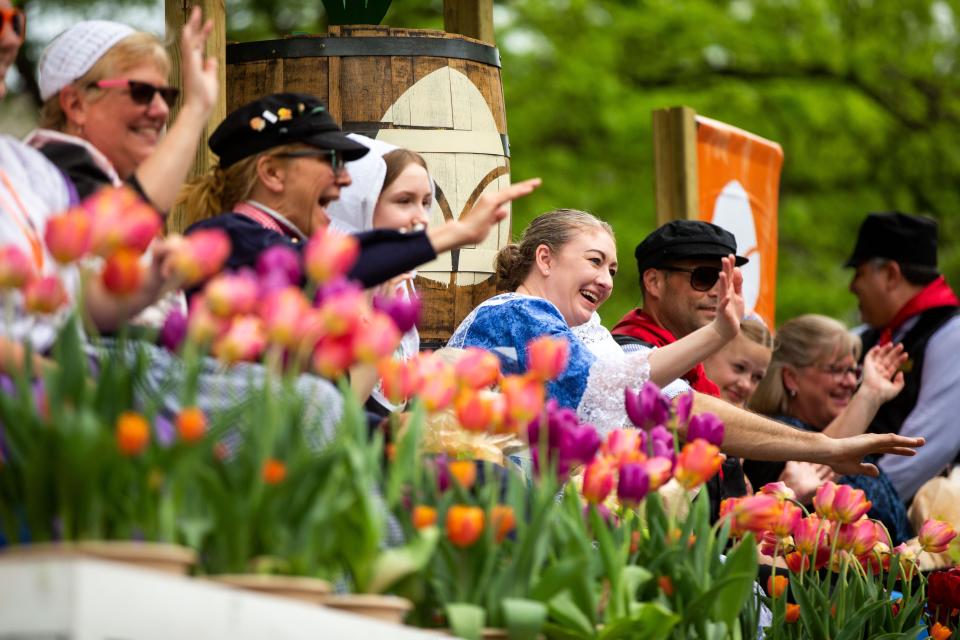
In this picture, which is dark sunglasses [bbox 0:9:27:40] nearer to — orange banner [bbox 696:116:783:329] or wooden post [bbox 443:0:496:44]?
wooden post [bbox 443:0:496:44]

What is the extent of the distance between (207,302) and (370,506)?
421 mm

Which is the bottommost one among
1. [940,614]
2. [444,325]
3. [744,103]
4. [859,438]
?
[940,614]

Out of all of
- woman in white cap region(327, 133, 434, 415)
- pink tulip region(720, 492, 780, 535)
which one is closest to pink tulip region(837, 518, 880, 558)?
pink tulip region(720, 492, 780, 535)

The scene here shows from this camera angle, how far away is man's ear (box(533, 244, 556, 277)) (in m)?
4.40

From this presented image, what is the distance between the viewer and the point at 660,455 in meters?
3.08

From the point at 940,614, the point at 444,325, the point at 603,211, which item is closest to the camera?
the point at 940,614

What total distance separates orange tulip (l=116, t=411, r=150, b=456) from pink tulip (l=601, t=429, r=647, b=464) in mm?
1124

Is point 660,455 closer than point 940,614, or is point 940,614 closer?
point 660,455

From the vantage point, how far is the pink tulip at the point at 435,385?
95.8 inches

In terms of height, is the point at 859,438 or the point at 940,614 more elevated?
the point at 859,438

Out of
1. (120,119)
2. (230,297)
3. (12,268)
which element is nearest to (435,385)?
(230,297)

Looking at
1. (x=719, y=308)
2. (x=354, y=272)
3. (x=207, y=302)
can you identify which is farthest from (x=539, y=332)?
(x=207, y=302)

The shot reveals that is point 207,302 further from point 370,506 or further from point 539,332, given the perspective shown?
point 539,332

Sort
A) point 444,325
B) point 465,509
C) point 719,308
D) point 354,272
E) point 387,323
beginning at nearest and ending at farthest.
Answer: point 387,323 < point 465,509 < point 354,272 < point 719,308 < point 444,325
